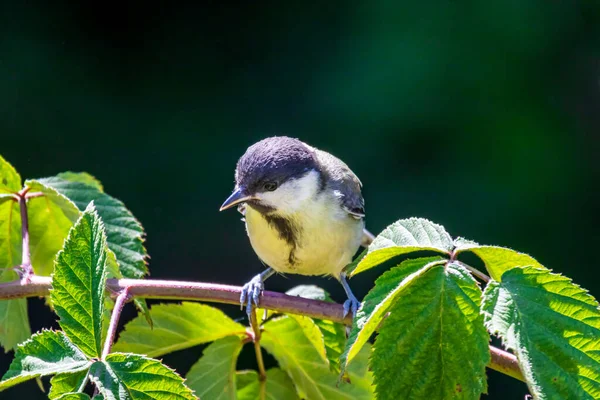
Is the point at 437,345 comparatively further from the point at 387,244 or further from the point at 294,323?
the point at 294,323

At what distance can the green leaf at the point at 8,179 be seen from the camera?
1.81 metres

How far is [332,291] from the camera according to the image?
5.06m

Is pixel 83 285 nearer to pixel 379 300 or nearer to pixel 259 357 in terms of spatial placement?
pixel 379 300

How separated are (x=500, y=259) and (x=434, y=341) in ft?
0.59

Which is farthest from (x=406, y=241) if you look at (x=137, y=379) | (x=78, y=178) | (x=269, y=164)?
(x=269, y=164)

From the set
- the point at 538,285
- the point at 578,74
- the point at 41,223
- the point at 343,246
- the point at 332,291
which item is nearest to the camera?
the point at 538,285

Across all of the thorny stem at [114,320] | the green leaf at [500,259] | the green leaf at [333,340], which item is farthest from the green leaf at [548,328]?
the green leaf at [333,340]

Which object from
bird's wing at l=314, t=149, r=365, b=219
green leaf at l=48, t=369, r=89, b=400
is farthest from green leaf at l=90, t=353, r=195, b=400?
bird's wing at l=314, t=149, r=365, b=219

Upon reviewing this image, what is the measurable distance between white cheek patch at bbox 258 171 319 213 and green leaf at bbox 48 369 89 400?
1486mm

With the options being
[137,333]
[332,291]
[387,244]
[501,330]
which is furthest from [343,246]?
[332,291]

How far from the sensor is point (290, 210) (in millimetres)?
2594

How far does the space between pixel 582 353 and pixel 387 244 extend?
1.17 ft

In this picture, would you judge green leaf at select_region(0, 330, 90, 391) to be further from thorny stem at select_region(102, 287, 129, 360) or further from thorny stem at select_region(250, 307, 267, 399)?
thorny stem at select_region(250, 307, 267, 399)

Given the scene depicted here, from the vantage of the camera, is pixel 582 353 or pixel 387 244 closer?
pixel 582 353
